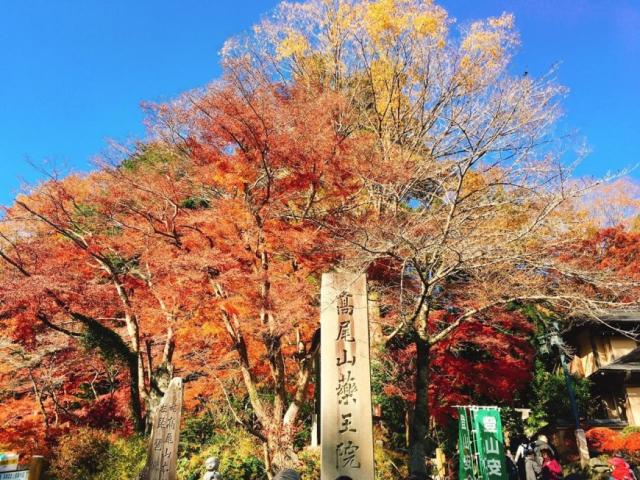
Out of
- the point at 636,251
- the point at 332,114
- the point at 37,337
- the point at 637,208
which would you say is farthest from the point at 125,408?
the point at 637,208

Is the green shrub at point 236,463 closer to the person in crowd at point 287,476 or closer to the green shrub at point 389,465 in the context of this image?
the green shrub at point 389,465

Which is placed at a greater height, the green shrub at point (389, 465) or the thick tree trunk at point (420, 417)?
the thick tree trunk at point (420, 417)

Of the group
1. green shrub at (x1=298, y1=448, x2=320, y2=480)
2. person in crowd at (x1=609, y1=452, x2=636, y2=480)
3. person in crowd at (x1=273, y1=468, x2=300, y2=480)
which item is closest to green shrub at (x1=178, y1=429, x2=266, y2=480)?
green shrub at (x1=298, y1=448, x2=320, y2=480)

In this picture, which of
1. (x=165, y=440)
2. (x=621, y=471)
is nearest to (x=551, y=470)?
(x=621, y=471)

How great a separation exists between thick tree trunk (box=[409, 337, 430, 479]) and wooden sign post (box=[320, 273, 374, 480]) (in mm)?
2991

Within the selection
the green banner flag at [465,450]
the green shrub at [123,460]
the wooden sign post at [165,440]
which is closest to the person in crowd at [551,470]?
the green banner flag at [465,450]

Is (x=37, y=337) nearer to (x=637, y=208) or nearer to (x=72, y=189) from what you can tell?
(x=72, y=189)

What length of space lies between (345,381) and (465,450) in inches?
210

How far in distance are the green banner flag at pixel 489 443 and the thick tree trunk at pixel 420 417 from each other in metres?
1.33

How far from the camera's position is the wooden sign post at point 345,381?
5.64 metres

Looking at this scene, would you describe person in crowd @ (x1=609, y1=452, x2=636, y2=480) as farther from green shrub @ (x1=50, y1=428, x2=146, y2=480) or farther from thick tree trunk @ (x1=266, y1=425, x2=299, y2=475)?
green shrub @ (x1=50, y1=428, x2=146, y2=480)

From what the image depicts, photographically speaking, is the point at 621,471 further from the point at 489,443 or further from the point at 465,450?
the point at 465,450

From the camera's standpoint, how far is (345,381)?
605cm

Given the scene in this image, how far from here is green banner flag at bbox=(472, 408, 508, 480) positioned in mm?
8578
